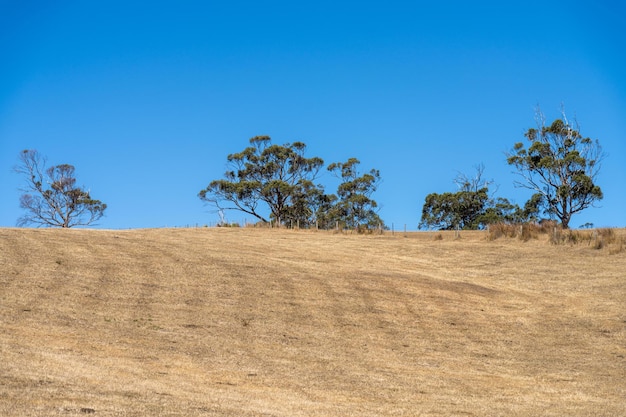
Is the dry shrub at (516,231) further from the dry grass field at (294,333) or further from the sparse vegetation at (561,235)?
the dry grass field at (294,333)

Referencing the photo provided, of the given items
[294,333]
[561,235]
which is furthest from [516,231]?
[294,333]

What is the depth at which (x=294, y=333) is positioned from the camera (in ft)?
71.6

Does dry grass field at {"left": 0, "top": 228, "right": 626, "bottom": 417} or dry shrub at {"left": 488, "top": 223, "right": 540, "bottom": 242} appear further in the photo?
dry shrub at {"left": 488, "top": 223, "right": 540, "bottom": 242}

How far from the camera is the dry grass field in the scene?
14.1 m

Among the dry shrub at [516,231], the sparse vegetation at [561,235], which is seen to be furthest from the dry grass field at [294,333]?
the dry shrub at [516,231]

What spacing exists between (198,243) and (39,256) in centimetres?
1307

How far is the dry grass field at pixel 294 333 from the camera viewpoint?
14.1m

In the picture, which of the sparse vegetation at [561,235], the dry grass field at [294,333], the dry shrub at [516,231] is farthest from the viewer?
the dry shrub at [516,231]

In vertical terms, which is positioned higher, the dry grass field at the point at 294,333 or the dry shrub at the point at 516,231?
the dry shrub at the point at 516,231

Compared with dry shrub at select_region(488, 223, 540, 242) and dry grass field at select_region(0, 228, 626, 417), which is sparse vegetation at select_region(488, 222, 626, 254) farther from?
dry grass field at select_region(0, 228, 626, 417)

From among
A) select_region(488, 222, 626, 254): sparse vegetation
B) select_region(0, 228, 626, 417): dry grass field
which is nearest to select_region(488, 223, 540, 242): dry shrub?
select_region(488, 222, 626, 254): sparse vegetation

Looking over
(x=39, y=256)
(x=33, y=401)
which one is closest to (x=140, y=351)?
(x=33, y=401)

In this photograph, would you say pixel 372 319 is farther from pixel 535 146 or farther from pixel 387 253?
pixel 535 146

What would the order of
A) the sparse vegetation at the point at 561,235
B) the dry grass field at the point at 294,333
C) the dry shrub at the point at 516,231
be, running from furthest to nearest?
the dry shrub at the point at 516,231 < the sparse vegetation at the point at 561,235 < the dry grass field at the point at 294,333
